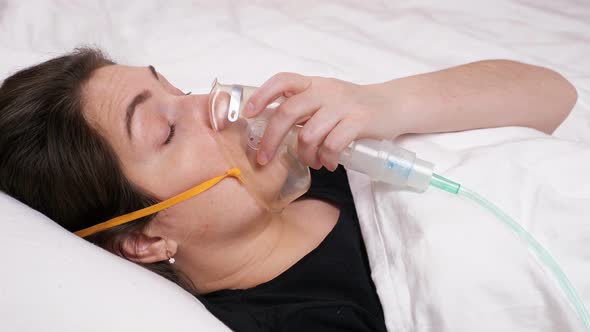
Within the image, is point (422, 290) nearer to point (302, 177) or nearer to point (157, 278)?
point (302, 177)

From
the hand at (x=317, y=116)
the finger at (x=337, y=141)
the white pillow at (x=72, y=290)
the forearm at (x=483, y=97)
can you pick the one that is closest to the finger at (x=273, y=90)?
the hand at (x=317, y=116)

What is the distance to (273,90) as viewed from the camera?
1.04 meters

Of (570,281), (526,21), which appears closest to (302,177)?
(570,281)

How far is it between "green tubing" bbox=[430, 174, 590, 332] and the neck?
1.22ft

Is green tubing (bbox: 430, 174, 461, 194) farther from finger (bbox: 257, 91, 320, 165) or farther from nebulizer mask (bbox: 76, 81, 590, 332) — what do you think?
finger (bbox: 257, 91, 320, 165)

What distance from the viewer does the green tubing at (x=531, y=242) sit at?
3.10 feet

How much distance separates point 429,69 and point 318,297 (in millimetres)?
802

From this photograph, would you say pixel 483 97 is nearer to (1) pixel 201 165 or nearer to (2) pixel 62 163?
(1) pixel 201 165

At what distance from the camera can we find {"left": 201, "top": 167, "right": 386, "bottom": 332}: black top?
1.09m

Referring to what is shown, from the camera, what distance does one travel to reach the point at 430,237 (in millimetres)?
1032

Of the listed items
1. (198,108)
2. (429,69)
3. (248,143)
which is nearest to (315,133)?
(248,143)

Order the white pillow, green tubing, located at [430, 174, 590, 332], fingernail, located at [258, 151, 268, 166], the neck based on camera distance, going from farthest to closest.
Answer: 1. the neck
2. fingernail, located at [258, 151, 268, 166]
3. green tubing, located at [430, 174, 590, 332]
4. the white pillow

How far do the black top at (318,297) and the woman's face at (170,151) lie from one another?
15 centimetres

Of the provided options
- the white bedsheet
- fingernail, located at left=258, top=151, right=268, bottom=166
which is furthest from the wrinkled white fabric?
fingernail, located at left=258, top=151, right=268, bottom=166
